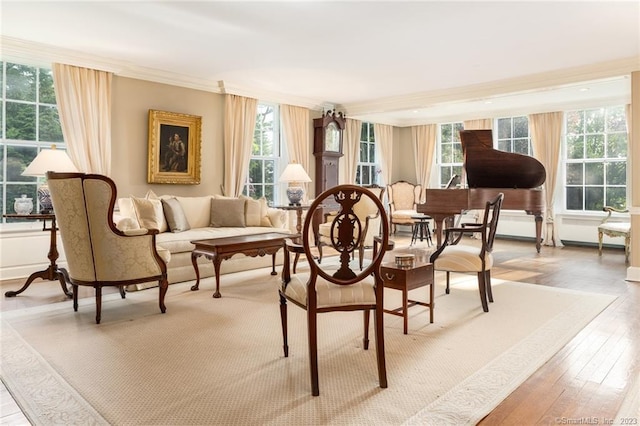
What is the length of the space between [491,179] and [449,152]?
4.15m

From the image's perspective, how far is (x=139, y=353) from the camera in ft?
8.91

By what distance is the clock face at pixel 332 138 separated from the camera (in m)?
8.02

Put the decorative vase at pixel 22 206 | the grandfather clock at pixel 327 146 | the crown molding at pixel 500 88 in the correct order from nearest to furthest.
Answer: the decorative vase at pixel 22 206, the crown molding at pixel 500 88, the grandfather clock at pixel 327 146

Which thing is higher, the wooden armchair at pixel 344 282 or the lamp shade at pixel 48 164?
the lamp shade at pixel 48 164

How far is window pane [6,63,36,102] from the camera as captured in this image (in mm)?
5043

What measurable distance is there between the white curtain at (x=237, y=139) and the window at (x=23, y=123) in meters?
2.20

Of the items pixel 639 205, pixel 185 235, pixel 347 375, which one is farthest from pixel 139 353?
pixel 639 205

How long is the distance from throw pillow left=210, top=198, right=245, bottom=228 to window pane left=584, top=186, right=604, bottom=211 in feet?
20.0

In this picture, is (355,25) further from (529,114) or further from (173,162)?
(529,114)

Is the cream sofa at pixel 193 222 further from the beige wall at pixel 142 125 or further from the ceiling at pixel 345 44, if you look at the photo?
the ceiling at pixel 345 44

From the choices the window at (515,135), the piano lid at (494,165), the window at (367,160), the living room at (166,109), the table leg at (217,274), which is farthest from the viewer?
the window at (367,160)

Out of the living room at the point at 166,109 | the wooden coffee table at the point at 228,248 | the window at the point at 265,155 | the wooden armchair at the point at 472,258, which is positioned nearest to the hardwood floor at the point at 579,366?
the living room at the point at 166,109

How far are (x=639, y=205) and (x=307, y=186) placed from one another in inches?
191

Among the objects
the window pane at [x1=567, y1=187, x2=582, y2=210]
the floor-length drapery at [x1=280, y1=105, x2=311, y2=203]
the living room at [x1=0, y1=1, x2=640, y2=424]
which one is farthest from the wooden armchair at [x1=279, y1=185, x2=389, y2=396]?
the window pane at [x1=567, y1=187, x2=582, y2=210]
